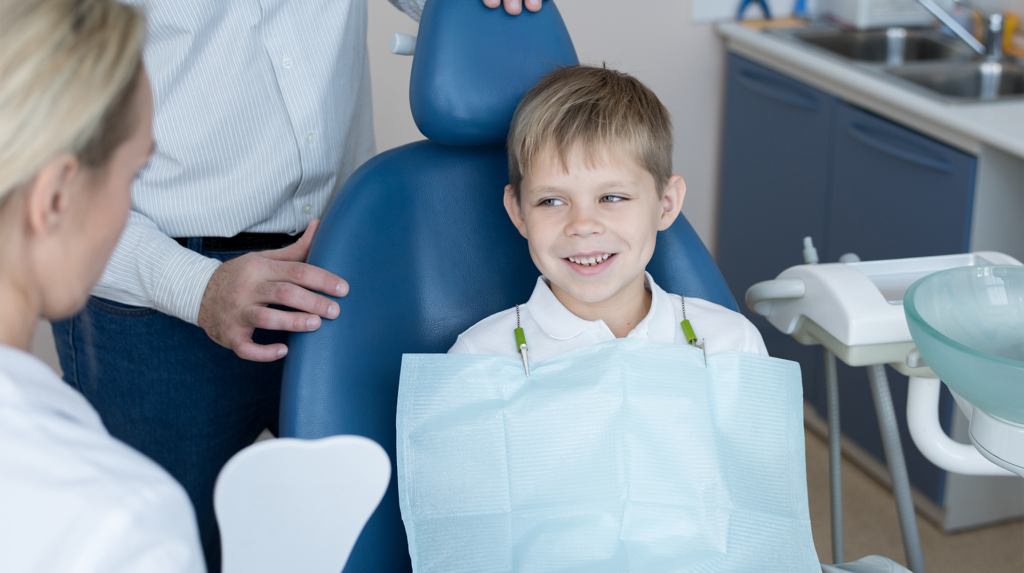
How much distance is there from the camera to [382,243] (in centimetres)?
121

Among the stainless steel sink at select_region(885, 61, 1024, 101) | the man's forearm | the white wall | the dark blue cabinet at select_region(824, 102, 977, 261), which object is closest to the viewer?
the man's forearm

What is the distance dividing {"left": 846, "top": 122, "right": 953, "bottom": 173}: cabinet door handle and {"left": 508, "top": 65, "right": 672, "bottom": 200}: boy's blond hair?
38.9 inches

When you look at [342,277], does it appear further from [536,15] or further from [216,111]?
[536,15]

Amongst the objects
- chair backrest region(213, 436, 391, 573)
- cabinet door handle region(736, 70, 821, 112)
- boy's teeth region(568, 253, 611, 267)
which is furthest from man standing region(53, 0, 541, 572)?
cabinet door handle region(736, 70, 821, 112)

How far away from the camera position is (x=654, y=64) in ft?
8.93

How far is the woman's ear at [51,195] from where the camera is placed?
544 millimetres

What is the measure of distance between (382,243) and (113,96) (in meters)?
0.65

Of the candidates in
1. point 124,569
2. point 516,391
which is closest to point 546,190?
point 516,391

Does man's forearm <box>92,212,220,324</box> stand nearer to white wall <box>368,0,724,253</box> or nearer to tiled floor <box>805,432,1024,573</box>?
white wall <box>368,0,724,253</box>

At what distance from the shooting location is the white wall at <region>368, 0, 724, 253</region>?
2496 millimetres

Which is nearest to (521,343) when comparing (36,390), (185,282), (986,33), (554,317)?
(554,317)

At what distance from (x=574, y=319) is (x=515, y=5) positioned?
441mm

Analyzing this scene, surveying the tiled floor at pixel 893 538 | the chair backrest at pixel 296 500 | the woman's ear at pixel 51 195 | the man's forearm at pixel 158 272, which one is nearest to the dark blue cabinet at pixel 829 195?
the tiled floor at pixel 893 538

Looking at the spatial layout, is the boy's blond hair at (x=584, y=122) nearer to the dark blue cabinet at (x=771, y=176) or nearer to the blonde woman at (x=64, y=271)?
the blonde woman at (x=64, y=271)
